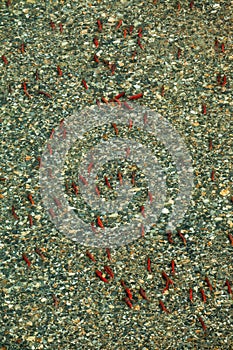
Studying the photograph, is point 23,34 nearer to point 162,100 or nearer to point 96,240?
point 162,100

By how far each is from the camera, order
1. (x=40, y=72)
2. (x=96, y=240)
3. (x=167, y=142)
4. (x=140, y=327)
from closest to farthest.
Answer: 1. (x=140, y=327)
2. (x=96, y=240)
3. (x=167, y=142)
4. (x=40, y=72)

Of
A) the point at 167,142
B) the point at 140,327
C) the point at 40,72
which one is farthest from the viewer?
the point at 40,72

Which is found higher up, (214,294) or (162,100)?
(162,100)

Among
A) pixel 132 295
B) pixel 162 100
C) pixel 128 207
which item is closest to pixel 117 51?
pixel 162 100

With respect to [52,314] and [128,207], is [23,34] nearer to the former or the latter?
[128,207]

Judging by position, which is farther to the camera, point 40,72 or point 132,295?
point 40,72

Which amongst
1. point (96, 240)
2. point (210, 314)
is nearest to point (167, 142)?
point (96, 240)
